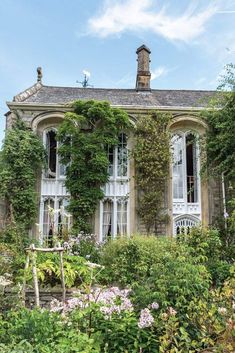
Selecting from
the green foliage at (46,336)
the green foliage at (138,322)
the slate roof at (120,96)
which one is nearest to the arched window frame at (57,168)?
the slate roof at (120,96)

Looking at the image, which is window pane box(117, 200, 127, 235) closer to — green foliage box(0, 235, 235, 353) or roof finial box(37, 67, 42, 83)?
roof finial box(37, 67, 42, 83)

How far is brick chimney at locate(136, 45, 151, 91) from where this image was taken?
72.5 ft

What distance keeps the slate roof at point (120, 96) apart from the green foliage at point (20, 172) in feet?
6.92

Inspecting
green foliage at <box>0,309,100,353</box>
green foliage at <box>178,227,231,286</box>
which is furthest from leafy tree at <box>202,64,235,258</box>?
green foliage at <box>0,309,100,353</box>

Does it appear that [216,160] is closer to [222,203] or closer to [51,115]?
[222,203]

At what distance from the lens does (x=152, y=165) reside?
17.8m

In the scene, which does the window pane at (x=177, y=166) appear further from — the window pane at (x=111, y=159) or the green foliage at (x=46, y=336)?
the green foliage at (x=46, y=336)

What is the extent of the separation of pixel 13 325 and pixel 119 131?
14.4 meters

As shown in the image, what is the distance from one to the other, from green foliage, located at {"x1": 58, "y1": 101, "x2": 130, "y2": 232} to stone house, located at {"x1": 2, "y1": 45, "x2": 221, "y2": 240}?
72 centimetres

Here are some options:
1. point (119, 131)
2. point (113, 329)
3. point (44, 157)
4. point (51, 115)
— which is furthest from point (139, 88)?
point (113, 329)

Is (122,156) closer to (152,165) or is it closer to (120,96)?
(152,165)

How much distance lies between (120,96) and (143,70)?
2.63 meters

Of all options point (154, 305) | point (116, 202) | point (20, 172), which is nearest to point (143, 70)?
point (116, 202)

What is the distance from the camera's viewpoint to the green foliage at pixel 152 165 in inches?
696
